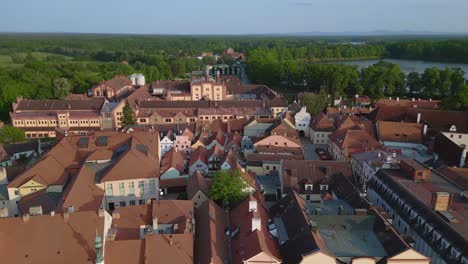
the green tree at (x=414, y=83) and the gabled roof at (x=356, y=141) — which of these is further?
the green tree at (x=414, y=83)

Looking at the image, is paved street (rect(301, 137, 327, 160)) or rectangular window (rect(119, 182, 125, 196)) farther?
paved street (rect(301, 137, 327, 160))

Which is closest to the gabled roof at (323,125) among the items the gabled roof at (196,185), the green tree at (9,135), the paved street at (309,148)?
the paved street at (309,148)

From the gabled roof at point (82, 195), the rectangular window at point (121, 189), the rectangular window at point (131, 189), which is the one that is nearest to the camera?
the gabled roof at point (82, 195)

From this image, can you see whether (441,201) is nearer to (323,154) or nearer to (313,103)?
(323,154)

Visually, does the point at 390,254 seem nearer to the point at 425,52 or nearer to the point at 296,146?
the point at 296,146

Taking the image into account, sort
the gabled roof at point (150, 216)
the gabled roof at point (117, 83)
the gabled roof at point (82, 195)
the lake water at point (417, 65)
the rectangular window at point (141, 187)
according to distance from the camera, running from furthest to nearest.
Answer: the lake water at point (417, 65)
the gabled roof at point (117, 83)
the rectangular window at point (141, 187)
the gabled roof at point (82, 195)
the gabled roof at point (150, 216)

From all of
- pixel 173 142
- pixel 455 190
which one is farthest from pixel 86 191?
pixel 455 190

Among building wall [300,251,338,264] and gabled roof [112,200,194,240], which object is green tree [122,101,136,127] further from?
building wall [300,251,338,264]

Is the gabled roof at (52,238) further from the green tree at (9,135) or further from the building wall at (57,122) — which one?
the building wall at (57,122)

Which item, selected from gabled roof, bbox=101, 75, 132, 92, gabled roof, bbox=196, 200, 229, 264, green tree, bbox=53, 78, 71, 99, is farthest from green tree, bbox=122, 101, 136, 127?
green tree, bbox=53, 78, 71, 99
